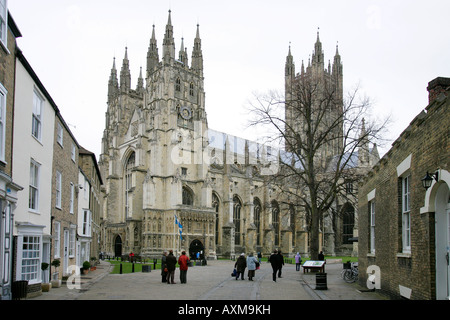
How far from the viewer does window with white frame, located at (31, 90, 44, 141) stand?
14.6 m

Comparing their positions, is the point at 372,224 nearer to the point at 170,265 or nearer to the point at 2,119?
the point at 170,265

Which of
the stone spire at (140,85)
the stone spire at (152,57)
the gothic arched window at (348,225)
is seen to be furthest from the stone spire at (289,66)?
the stone spire at (152,57)

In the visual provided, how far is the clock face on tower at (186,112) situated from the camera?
5972cm

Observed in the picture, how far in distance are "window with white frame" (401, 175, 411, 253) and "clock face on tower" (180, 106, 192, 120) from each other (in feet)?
159

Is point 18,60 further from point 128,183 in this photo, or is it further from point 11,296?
point 128,183

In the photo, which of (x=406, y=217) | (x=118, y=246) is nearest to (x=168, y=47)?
(x=118, y=246)

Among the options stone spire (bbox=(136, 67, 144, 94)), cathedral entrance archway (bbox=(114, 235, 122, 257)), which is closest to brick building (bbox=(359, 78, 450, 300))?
cathedral entrance archway (bbox=(114, 235, 122, 257))

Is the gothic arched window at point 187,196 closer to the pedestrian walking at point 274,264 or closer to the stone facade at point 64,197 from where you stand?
the stone facade at point 64,197

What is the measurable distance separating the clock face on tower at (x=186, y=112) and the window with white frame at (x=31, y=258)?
4605 cm

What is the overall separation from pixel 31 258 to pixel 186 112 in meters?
47.5

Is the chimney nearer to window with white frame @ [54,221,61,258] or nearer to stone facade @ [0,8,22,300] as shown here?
stone facade @ [0,8,22,300]

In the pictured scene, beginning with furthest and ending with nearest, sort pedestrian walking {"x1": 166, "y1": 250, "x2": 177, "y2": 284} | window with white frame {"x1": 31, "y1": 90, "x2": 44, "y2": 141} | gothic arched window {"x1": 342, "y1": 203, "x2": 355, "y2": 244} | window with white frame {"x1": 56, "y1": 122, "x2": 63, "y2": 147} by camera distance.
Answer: gothic arched window {"x1": 342, "y1": 203, "x2": 355, "y2": 244} → pedestrian walking {"x1": 166, "y1": 250, "x2": 177, "y2": 284} → window with white frame {"x1": 56, "y1": 122, "x2": 63, "y2": 147} → window with white frame {"x1": 31, "y1": 90, "x2": 44, "y2": 141}

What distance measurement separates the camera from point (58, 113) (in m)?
17.3

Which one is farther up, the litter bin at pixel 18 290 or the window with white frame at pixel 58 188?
the window with white frame at pixel 58 188
